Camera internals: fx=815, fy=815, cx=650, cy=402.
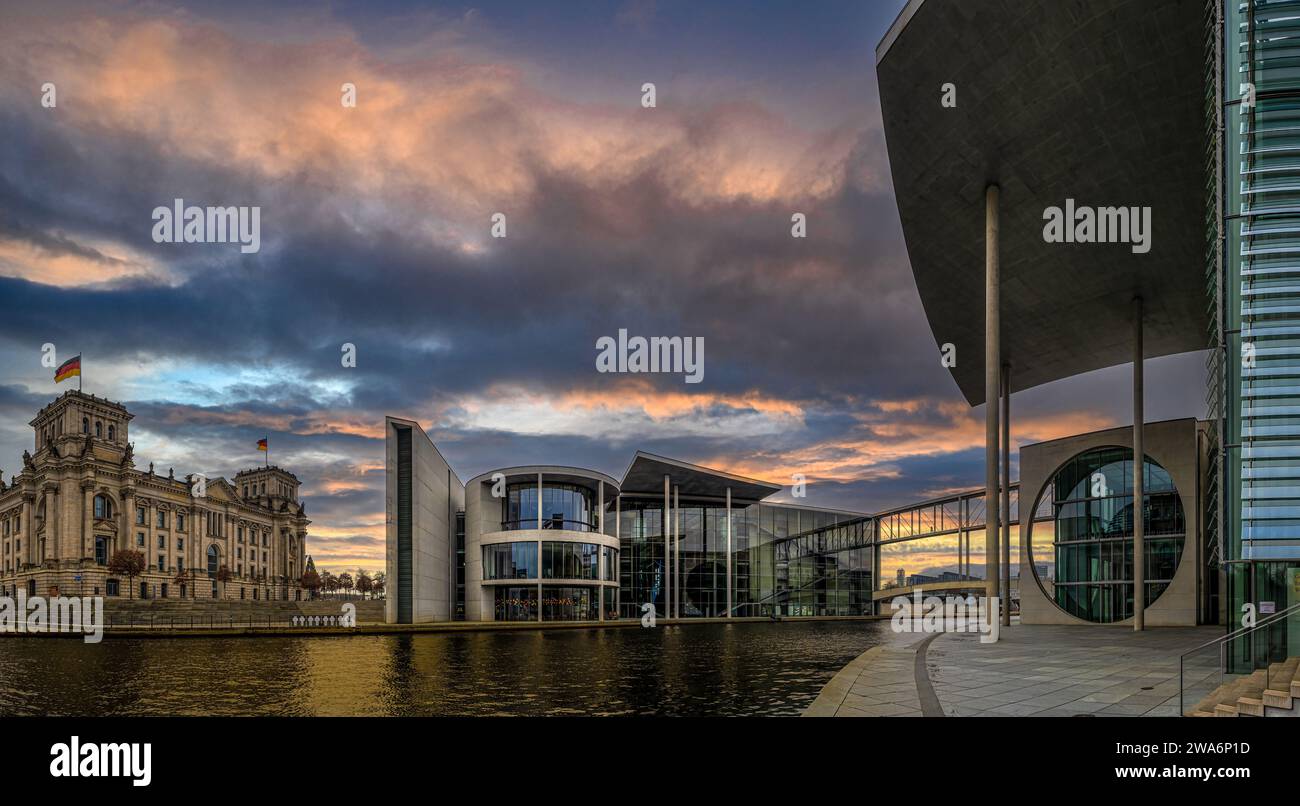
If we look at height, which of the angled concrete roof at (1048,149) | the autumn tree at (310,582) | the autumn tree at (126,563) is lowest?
the autumn tree at (310,582)

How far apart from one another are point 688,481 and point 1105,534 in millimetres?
32099

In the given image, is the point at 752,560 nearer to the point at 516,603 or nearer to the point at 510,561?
the point at 516,603

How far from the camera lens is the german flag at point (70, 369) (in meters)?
67.5

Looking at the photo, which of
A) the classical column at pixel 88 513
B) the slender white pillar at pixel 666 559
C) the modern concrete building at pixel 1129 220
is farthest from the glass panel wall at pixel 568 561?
the classical column at pixel 88 513

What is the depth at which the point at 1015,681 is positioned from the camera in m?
14.2

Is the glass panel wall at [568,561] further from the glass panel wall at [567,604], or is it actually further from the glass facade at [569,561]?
the glass panel wall at [567,604]

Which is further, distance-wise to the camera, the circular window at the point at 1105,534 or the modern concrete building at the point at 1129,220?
the circular window at the point at 1105,534

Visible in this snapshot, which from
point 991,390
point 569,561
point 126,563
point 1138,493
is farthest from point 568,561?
point 126,563

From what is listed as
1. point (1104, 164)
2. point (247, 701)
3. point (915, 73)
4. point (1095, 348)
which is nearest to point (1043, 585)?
point (1095, 348)

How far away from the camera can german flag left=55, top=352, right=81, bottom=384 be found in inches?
2657

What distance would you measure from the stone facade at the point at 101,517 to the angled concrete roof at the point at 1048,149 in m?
87.4

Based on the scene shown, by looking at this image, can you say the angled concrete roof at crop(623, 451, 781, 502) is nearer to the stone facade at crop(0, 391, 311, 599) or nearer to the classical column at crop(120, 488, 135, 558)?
the stone facade at crop(0, 391, 311, 599)

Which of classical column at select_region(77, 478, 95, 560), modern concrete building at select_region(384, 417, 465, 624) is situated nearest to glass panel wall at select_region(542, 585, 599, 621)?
modern concrete building at select_region(384, 417, 465, 624)

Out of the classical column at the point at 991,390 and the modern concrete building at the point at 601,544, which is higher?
the classical column at the point at 991,390
